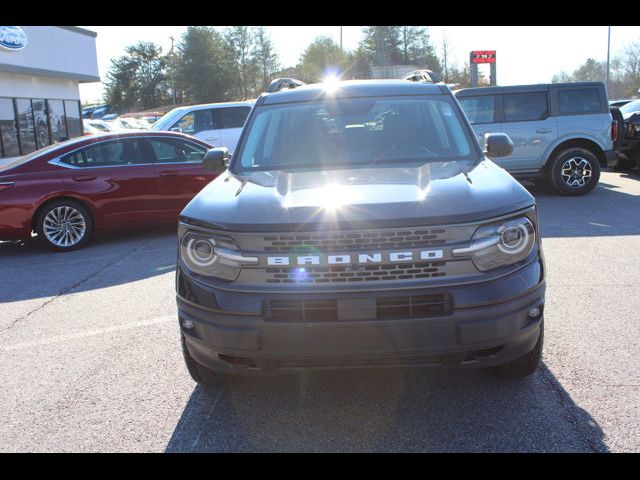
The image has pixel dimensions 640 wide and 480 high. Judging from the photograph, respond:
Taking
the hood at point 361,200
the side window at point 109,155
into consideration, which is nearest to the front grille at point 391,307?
the hood at point 361,200

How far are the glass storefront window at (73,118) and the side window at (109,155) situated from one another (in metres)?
17.0

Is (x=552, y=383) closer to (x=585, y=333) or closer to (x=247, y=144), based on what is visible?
(x=585, y=333)

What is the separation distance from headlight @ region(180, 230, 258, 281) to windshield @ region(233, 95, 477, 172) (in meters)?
1.15

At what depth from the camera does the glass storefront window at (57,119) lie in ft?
75.2

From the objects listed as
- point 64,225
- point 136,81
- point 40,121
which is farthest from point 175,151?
point 136,81

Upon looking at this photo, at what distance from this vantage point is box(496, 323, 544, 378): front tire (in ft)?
11.3

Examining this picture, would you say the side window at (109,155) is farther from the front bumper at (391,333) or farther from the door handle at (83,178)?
the front bumper at (391,333)

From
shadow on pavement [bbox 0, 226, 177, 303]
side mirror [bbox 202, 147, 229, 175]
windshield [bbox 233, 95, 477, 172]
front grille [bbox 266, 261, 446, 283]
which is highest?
windshield [bbox 233, 95, 477, 172]

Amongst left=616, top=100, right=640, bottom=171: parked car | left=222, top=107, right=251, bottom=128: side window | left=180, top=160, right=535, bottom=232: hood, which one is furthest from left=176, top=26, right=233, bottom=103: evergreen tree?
left=180, top=160, right=535, bottom=232: hood

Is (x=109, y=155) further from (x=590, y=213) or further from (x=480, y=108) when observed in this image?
(x=590, y=213)

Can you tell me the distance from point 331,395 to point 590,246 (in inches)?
189

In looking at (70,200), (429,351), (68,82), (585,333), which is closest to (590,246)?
(585,333)

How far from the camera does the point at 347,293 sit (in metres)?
2.92

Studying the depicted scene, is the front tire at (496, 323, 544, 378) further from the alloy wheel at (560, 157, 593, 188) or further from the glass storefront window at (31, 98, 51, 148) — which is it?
the glass storefront window at (31, 98, 51, 148)
